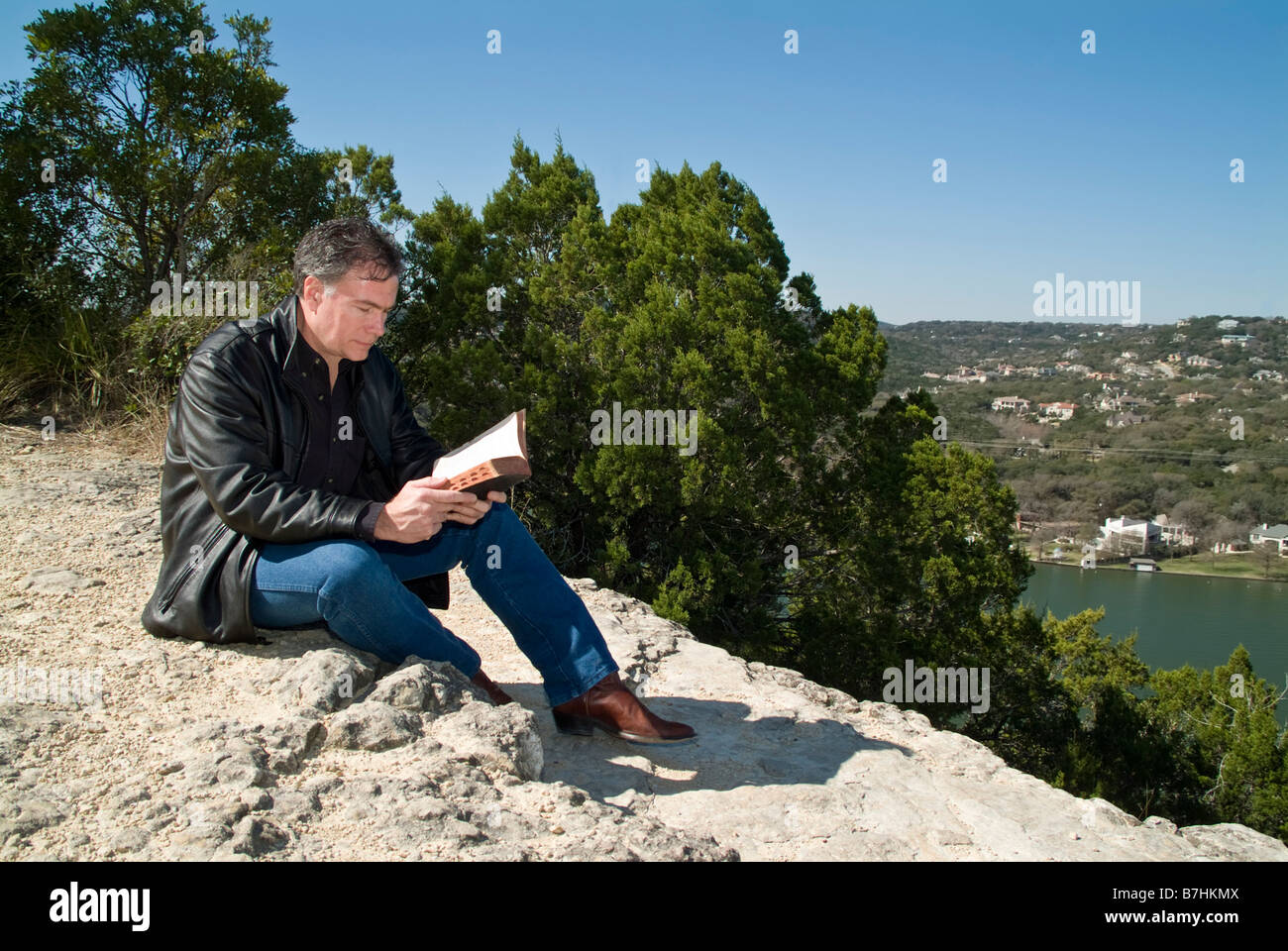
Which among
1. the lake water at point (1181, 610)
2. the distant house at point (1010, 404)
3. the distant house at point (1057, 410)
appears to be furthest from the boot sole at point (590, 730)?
the distant house at point (1057, 410)

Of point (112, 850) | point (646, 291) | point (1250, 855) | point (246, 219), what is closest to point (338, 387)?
point (112, 850)

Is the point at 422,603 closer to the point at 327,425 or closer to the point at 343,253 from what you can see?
the point at 327,425

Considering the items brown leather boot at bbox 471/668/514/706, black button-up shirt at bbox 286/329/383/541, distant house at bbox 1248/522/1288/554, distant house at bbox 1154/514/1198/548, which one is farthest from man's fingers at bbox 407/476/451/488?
distant house at bbox 1248/522/1288/554

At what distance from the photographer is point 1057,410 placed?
43.6 m

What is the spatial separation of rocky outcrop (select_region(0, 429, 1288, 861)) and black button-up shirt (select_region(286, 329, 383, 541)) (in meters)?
0.55

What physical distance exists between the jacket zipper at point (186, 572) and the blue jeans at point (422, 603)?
171mm

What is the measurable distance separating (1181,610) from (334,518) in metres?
39.5

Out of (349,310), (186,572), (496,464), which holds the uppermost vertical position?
→ (349,310)

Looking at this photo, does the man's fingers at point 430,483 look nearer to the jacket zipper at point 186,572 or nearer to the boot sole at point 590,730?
the jacket zipper at point 186,572

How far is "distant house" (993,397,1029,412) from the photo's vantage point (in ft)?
134

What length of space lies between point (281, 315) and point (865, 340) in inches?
388

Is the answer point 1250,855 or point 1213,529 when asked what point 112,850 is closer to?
point 1250,855

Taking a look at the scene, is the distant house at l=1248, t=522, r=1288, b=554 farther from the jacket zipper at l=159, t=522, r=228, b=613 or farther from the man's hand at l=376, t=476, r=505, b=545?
the jacket zipper at l=159, t=522, r=228, b=613

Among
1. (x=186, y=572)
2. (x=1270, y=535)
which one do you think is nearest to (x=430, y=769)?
(x=186, y=572)
